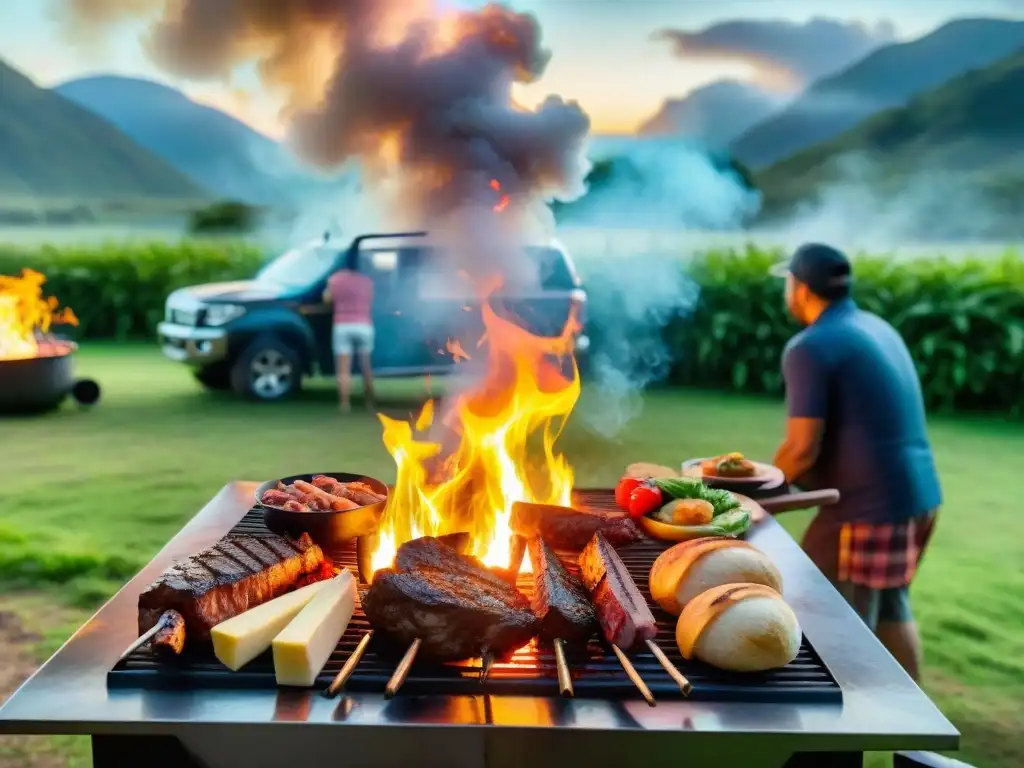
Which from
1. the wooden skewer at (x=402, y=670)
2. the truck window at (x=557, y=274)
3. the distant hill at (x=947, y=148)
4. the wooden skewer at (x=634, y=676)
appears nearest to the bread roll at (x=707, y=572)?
the wooden skewer at (x=634, y=676)

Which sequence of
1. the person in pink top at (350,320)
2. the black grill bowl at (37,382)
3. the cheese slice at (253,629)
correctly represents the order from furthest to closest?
the person in pink top at (350,320), the black grill bowl at (37,382), the cheese slice at (253,629)

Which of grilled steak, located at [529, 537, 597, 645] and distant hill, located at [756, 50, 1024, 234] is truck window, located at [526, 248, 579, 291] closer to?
distant hill, located at [756, 50, 1024, 234]

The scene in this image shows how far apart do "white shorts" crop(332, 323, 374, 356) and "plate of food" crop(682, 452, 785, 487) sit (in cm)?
750

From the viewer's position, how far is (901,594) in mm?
3982

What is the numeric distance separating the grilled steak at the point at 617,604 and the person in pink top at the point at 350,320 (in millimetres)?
8327

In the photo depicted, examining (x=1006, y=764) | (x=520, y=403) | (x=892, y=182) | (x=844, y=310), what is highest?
(x=892, y=182)

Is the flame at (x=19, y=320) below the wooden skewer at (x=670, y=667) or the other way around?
the other way around

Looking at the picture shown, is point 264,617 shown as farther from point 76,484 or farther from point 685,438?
point 685,438

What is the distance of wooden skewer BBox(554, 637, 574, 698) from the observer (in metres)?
1.93

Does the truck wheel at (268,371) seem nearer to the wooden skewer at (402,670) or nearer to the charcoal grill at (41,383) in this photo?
the charcoal grill at (41,383)

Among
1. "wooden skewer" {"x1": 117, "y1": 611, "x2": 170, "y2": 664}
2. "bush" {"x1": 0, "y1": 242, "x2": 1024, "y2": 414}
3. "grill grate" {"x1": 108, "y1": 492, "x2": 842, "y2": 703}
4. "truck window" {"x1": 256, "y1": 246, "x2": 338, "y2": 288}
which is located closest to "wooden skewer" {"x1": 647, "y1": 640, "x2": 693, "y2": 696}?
"grill grate" {"x1": 108, "y1": 492, "x2": 842, "y2": 703}

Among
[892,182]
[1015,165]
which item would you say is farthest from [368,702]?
[1015,165]

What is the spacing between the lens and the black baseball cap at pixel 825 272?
13.5 ft

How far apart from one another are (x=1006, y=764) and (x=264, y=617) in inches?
120
